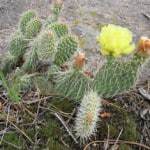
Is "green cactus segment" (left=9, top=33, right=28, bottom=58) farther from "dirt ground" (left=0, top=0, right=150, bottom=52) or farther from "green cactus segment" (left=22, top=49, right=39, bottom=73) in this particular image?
"dirt ground" (left=0, top=0, right=150, bottom=52)

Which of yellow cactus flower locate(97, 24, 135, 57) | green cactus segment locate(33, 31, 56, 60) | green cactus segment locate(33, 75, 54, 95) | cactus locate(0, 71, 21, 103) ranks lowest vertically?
green cactus segment locate(33, 75, 54, 95)

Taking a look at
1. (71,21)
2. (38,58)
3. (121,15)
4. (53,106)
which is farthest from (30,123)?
(121,15)

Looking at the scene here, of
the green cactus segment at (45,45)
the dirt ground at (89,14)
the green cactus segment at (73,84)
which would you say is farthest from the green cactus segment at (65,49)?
the dirt ground at (89,14)

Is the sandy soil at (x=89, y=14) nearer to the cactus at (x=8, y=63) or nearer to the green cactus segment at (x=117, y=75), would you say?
the cactus at (x=8, y=63)

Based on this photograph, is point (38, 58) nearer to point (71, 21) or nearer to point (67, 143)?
point (67, 143)

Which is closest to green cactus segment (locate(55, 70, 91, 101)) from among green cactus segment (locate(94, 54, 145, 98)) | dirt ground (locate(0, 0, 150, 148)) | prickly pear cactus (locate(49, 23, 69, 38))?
green cactus segment (locate(94, 54, 145, 98))

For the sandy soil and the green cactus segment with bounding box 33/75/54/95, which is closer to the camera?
the green cactus segment with bounding box 33/75/54/95

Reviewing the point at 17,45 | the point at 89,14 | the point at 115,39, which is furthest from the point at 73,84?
the point at 89,14
